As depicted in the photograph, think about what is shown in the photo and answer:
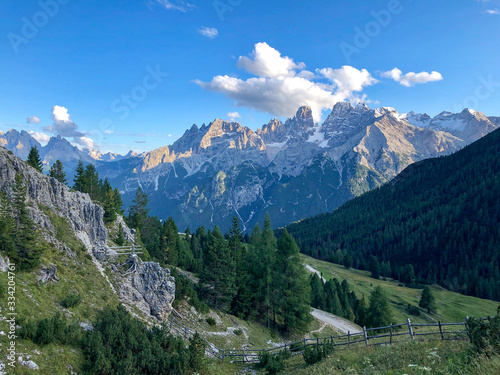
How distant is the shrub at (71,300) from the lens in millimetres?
21438

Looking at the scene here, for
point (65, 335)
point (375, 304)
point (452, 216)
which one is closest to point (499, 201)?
point (452, 216)

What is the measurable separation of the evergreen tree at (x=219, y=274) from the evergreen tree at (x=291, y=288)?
7.97 meters

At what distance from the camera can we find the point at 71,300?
21.7 metres

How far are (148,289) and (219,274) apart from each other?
16.0 m

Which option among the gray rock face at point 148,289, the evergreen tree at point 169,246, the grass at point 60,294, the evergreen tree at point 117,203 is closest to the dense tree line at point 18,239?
the grass at point 60,294

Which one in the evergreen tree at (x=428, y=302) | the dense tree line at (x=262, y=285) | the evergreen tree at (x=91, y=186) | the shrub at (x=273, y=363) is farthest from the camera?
the evergreen tree at (x=428, y=302)

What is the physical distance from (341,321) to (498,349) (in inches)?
2345

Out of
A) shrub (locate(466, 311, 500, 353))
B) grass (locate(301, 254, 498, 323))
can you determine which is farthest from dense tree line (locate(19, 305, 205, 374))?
grass (locate(301, 254, 498, 323))

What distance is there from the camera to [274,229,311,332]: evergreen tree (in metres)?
46.0

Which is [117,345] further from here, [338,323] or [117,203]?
[117,203]

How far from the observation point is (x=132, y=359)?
55.9ft

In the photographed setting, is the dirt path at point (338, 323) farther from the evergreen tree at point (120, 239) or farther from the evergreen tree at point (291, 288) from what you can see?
the evergreen tree at point (120, 239)

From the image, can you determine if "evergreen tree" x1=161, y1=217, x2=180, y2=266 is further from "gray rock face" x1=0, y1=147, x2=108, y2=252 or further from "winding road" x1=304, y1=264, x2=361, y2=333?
"winding road" x1=304, y1=264, x2=361, y2=333

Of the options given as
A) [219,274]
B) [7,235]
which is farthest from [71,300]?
[219,274]
